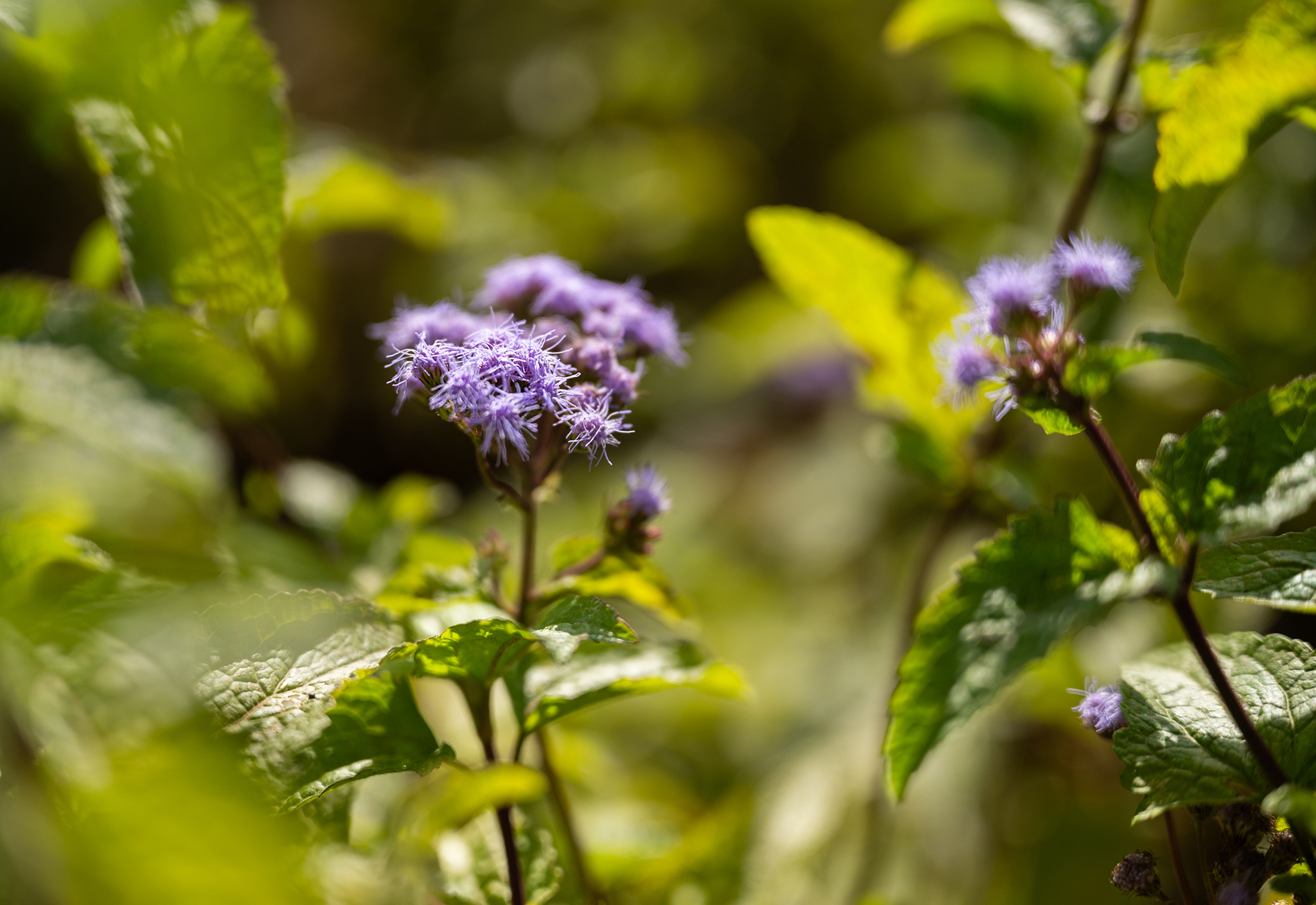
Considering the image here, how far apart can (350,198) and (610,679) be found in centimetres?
130

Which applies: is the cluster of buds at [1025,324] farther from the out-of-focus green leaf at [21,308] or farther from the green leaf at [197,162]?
the out-of-focus green leaf at [21,308]

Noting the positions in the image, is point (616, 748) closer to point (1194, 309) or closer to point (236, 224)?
point (236, 224)

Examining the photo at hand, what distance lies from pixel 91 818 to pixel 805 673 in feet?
7.09

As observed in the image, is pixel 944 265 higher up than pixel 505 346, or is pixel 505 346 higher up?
pixel 944 265

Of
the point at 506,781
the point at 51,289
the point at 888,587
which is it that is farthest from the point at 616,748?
the point at 51,289

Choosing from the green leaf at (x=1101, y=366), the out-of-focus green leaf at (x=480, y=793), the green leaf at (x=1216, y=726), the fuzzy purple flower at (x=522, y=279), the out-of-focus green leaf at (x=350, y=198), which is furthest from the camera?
the out-of-focus green leaf at (x=350, y=198)

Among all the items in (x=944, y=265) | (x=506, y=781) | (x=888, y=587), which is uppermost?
(x=944, y=265)

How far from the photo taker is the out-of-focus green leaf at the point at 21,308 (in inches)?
60.2

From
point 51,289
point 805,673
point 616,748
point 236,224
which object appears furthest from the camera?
point 805,673

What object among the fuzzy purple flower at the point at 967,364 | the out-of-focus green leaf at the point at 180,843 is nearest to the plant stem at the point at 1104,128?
the fuzzy purple flower at the point at 967,364

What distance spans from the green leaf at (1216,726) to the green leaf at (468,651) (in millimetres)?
776

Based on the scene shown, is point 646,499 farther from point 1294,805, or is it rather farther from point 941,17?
point 941,17

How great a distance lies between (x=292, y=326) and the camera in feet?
6.01

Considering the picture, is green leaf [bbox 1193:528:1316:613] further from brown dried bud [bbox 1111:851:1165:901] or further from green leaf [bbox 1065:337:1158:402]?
brown dried bud [bbox 1111:851:1165:901]
